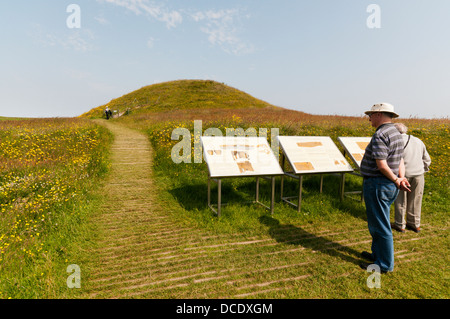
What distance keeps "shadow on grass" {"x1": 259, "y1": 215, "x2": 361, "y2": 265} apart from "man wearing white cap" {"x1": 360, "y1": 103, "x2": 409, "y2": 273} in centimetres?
55

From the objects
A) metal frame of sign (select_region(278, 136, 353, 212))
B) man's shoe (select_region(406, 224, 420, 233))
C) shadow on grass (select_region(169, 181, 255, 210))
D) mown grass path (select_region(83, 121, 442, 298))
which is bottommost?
mown grass path (select_region(83, 121, 442, 298))

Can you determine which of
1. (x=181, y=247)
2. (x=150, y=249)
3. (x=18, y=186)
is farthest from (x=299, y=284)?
(x=18, y=186)

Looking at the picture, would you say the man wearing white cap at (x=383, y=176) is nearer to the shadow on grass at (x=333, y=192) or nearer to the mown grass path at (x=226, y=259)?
the mown grass path at (x=226, y=259)

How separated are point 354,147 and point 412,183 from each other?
80.8 inches

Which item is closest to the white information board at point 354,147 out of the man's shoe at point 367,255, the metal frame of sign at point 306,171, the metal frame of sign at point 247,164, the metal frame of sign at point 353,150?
the metal frame of sign at point 353,150

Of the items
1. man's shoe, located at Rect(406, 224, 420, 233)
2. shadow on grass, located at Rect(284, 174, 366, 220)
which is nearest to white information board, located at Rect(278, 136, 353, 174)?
shadow on grass, located at Rect(284, 174, 366, 220)

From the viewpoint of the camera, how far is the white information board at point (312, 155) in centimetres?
614

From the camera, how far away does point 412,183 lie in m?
5.35

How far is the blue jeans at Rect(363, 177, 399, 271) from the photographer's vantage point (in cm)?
365

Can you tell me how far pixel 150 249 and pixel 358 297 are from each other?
3.36 m

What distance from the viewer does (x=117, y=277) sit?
3.69 meters

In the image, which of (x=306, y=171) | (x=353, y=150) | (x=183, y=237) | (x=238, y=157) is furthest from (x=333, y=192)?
(x=183, y=237)

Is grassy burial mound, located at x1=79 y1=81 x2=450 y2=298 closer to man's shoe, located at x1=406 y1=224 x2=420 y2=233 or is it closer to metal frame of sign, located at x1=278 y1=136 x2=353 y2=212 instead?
man's shoe, located at x1=406 y1=224 x2=420 y2=233
